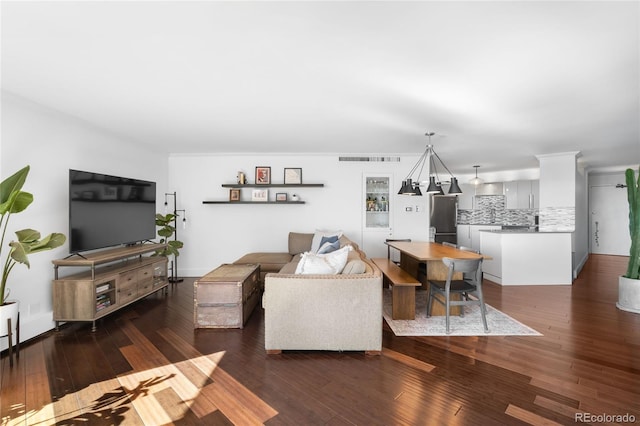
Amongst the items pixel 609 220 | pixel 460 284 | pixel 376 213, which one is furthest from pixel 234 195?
pixel 609 220

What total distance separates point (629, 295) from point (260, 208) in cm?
584

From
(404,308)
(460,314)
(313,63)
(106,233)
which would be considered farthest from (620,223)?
(106,233)

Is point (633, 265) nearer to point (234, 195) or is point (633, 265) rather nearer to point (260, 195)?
point (260, 195)

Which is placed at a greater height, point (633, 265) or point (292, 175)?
point (292, 175)

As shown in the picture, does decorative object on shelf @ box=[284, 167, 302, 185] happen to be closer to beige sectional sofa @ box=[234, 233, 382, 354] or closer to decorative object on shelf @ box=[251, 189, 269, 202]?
decorative object on shelf @ box=[251, 189, 269, 202]

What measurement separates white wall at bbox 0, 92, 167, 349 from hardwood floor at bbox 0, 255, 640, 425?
0.39 meters

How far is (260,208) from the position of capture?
5598mm

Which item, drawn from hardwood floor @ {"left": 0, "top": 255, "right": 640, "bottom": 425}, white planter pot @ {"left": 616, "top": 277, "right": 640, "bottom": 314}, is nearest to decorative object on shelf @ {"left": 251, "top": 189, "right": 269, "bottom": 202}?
hardwood floor @ {"left": 0, "top": 255, "right": 640, "bottom": 425}

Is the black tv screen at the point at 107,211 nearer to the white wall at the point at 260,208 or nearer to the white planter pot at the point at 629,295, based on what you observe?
the white wall at the point at 260,208

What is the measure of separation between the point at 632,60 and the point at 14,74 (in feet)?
16.9

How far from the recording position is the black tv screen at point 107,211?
316 cm

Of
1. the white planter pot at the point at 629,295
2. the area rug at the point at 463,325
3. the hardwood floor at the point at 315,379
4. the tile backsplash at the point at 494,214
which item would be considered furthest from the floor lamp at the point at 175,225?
the tile backsplash at the point at 494,214

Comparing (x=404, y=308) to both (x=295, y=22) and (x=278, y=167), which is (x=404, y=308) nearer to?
(x=295, y=22)

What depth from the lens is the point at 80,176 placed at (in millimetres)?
3217
